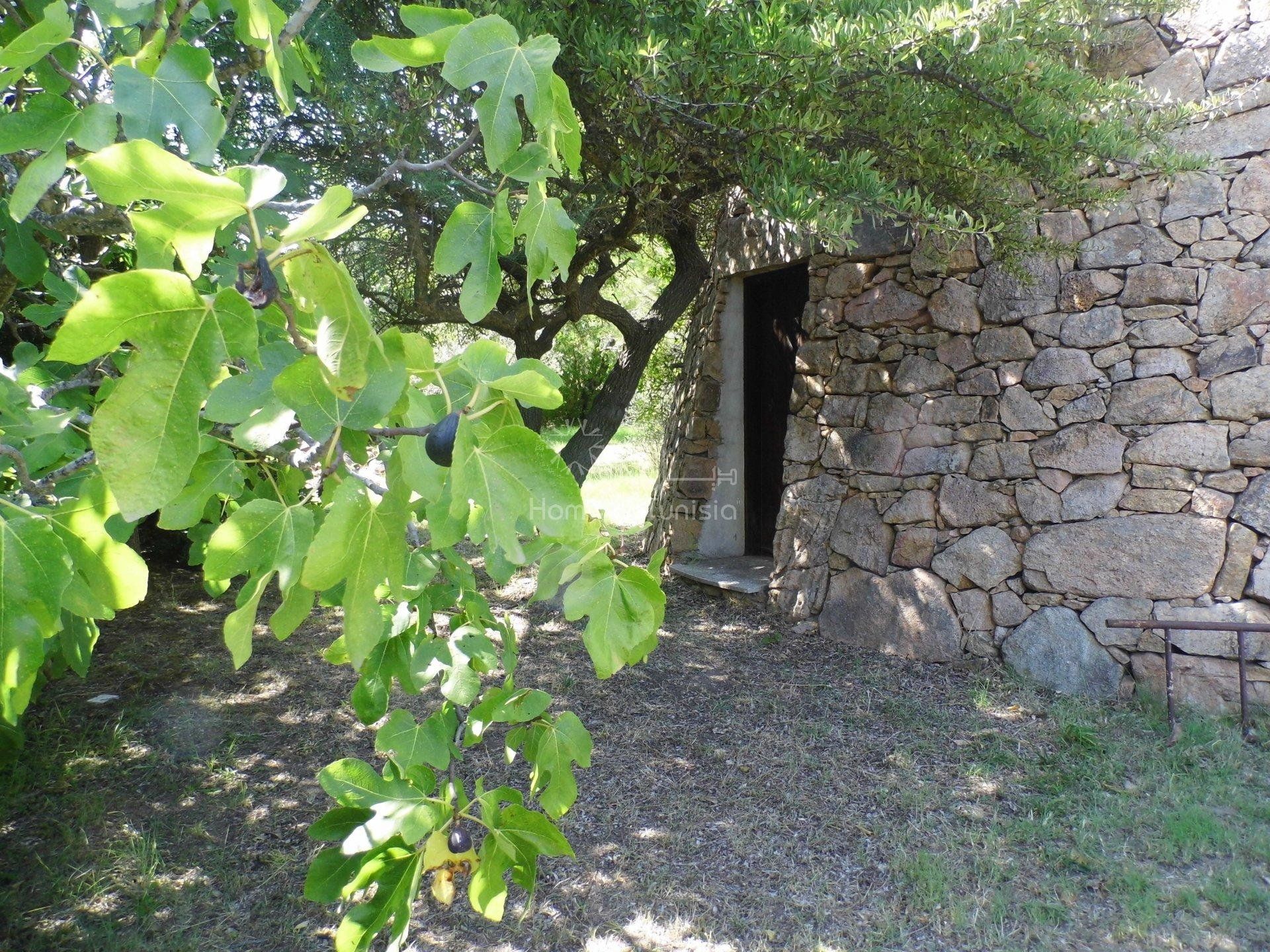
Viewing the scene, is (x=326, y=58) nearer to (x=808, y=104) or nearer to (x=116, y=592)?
(x=808, y=104)

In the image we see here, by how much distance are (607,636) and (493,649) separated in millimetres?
477

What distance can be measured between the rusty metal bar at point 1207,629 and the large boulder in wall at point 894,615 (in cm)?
92

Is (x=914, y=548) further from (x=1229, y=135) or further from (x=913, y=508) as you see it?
(x=1229, y=135)

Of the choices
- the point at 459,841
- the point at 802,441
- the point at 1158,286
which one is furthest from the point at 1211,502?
the point at 459,841

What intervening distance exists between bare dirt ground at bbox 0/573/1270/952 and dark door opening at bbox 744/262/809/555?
1879mm

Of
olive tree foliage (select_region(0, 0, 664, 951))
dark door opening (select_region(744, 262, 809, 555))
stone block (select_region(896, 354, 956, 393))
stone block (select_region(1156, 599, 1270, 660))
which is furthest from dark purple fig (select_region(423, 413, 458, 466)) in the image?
dark door opening (select_region(744, 262, 809, 555))

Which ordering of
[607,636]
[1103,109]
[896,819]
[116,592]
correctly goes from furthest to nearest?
[1103,109]
[896,819]
[607,636]
[116,592]

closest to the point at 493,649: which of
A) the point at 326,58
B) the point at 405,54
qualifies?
the point at 405,54

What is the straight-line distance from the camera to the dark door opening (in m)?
5.72

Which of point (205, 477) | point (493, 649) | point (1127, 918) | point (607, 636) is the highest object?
point (205, 477)

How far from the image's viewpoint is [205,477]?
101 cm

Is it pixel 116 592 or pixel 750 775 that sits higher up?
pixel 116 592

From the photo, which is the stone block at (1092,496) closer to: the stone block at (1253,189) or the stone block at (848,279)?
the stone block at (1253,189)

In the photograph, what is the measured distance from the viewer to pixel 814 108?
3283 mm
